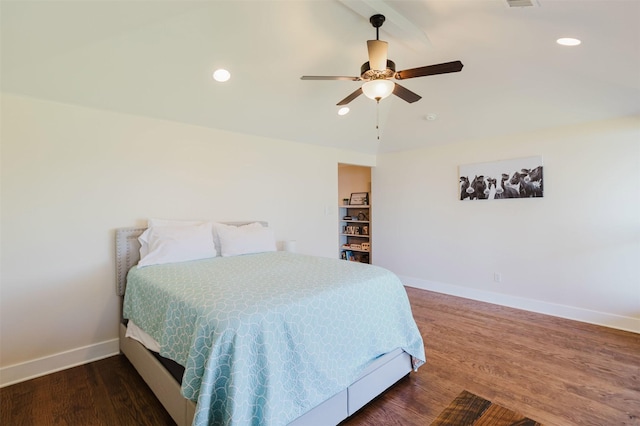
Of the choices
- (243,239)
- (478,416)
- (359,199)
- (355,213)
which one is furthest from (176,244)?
(355,213)

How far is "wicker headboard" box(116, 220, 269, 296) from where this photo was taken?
2.62 metres

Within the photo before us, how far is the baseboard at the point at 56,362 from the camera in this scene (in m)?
2.21

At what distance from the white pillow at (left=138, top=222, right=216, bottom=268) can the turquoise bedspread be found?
0.16m

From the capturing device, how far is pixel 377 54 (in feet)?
6.82

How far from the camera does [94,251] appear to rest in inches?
101

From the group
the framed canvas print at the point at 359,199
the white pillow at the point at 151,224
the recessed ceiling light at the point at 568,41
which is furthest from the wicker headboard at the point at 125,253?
the framed canvas print at the point at 359,199

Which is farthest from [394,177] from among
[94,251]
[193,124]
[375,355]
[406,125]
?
[94,251]

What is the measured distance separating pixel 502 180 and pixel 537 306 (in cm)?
161

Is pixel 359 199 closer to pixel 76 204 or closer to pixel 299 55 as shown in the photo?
pixel 299 55

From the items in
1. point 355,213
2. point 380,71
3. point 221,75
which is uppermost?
point 221,75

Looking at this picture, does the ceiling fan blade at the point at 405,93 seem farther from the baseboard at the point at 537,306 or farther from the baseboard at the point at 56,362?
the baseboard at the point at 56,362

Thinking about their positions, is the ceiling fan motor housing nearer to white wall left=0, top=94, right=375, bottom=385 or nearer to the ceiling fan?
the ceiling fan

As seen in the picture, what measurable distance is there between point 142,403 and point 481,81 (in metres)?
4.03

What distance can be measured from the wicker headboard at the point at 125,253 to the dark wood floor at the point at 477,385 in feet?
2.21
